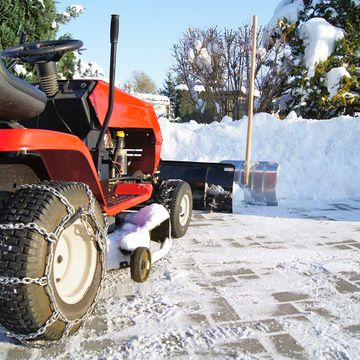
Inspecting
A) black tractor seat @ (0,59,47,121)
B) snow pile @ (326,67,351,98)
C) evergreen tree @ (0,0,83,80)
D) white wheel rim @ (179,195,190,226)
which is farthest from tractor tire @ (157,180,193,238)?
snow pile @ (326,67,351,98)

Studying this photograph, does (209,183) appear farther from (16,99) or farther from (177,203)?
(16,99)

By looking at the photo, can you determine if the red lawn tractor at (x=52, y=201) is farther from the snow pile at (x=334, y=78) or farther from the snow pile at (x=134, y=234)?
the snow pile at (x=334, y=78)

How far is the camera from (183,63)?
15.0 m

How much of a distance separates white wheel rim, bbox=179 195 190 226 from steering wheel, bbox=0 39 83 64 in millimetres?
2032

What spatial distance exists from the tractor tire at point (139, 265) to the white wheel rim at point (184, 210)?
1.58m

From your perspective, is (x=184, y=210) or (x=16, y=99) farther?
(x=184, y=210)

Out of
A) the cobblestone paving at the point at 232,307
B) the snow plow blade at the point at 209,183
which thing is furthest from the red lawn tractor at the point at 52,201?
the snow plow blade at the point at 209,183

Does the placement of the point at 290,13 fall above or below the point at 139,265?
above

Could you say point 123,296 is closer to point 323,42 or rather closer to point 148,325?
point 148,325

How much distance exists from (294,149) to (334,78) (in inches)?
232

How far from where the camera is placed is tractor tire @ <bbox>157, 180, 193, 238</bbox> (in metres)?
3.99

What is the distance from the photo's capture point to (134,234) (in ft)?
9.11

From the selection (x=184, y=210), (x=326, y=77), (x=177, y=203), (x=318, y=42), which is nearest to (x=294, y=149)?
(x=184, y=210)

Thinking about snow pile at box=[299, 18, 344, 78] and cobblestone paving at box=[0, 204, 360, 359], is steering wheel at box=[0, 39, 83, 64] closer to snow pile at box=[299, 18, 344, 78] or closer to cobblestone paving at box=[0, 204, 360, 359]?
cobblestone paving at box=[0, 204, 360, 359]
